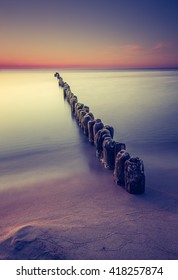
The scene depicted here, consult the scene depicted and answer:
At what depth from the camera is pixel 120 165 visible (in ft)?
18.0

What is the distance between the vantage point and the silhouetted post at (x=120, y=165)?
5.43 m

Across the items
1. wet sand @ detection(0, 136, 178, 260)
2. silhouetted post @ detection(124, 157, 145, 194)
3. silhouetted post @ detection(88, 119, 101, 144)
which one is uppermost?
silhouetted post @ detection(88, 119, 101, 144)

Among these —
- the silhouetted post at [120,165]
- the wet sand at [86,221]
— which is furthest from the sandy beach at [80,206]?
the silhouetted post at [120,165]

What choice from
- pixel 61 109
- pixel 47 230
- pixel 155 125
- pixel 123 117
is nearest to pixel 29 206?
pixel 47 230

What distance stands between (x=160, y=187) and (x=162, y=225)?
1582 mm

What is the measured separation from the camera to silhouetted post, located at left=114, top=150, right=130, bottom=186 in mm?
5434

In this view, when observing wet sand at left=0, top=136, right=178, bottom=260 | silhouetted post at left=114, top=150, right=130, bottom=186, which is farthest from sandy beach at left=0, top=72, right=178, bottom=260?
silhouetted post at left=114, top=150, right=130, bottom=186

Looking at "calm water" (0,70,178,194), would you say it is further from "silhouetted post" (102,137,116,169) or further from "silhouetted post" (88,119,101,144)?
"silhouetted post" (102,137,116,169)

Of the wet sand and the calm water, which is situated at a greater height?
the calm water

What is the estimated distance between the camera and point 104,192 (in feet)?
18.1

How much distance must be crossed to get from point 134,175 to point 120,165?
427 millimetres

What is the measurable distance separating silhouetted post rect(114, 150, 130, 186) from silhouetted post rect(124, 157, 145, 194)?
200mm

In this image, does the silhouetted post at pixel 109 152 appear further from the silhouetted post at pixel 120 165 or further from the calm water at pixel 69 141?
the silhouetted post at pixel 120 165
